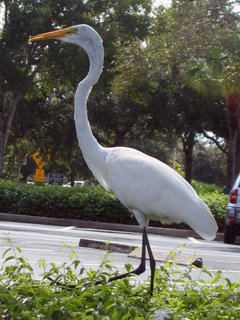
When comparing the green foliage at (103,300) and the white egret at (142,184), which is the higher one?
the white egret at (142,184)

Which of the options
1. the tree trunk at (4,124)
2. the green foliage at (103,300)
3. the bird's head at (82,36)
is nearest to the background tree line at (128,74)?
the tree trunk at (4,124)

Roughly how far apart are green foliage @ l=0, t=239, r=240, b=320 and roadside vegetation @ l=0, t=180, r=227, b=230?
51.7 feet

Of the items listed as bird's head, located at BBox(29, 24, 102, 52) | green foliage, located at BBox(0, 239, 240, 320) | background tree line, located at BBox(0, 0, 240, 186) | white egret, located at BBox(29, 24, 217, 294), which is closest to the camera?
green foliage, located at BBox(0, 239, 240, 320)

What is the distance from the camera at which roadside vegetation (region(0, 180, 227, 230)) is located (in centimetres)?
2214

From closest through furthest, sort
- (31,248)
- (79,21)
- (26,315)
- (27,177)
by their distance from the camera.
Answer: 1. (26,315)
2. (31,248)
3. (79,21)
4. (27,177)

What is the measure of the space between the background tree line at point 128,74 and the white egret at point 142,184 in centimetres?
1465

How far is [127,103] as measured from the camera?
4025 centimetres

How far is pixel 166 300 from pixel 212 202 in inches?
649

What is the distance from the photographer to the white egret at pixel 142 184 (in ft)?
20.8

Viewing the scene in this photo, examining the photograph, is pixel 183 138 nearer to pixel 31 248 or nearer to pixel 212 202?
pixel 212 202

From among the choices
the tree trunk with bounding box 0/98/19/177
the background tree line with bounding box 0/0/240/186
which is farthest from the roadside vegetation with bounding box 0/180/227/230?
the tree trunk with bounding box 0/98/19/177

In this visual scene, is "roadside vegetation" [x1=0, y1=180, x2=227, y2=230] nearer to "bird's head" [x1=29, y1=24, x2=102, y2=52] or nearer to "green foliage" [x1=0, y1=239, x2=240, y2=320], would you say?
"bird's head" [x1=29, y1=24, x2=102, y2=52]

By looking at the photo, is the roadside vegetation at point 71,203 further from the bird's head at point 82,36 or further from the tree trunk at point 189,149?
the tree trunk at point 189,149

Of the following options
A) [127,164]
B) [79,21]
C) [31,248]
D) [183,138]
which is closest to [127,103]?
[183,138]
